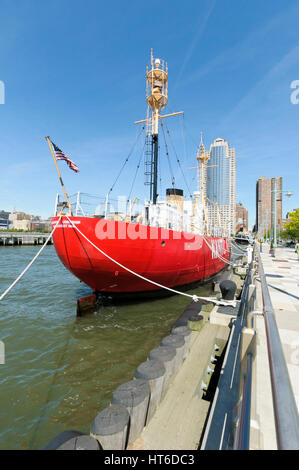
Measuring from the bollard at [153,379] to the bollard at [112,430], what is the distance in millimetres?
656

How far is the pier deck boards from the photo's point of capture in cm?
288

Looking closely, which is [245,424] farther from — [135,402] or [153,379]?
[153,379]

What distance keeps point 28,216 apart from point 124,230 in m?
201

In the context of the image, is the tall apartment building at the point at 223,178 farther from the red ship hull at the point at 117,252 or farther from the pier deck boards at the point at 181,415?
the pier deck boards at the point at 181,415

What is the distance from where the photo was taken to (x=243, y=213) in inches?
6836

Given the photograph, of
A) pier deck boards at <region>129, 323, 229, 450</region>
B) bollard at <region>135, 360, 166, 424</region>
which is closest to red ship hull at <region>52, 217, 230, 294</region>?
pier deck boards at <region>129, 323, 229, 450</region>

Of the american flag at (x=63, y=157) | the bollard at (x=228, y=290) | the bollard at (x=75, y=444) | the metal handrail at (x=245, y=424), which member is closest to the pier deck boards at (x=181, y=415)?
the bollard at (x=75, y=444)

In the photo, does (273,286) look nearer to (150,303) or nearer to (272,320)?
(150,303)

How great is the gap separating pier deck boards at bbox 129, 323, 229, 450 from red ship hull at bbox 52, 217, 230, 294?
5156mm

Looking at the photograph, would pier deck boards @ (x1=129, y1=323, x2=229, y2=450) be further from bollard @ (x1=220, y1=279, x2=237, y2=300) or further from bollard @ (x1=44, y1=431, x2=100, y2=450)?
bollard @ (x1=220, y1=279, x2=237, y2=300)

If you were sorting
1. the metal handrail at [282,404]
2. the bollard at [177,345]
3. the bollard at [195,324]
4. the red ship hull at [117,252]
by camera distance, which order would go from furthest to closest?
the red ship hull at [117,252] → the bollard at [195,324] → the bollard at [177,345] → the metal handrail at [282,404]

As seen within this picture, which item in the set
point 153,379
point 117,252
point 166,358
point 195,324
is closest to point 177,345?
point 166,358

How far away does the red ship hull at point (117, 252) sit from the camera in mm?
8625

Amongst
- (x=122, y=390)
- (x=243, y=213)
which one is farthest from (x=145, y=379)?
(x=243, y=213)
